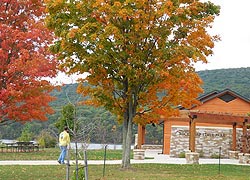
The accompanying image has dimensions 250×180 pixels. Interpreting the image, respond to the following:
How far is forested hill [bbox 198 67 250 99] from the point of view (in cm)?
5126

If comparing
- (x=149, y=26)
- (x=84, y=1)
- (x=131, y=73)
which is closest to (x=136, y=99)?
(x=131, y=73)

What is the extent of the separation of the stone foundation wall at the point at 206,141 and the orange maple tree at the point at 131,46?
42.5 ft

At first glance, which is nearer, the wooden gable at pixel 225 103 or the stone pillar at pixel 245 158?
the stone pillar at pixel 245 158

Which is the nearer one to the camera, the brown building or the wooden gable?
the brown building

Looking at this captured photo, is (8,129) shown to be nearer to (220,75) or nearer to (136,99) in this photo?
(220,75)

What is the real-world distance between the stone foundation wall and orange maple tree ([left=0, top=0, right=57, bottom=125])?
12561mm

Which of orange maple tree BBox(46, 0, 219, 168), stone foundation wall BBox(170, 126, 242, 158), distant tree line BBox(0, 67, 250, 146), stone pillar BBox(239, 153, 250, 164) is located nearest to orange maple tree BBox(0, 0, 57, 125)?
orange maple tree BBox(46, 0, 219, 168)

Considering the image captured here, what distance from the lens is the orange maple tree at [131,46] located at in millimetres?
16656

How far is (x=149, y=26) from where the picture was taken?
17.2 metres

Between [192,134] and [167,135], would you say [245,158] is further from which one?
[167,135]

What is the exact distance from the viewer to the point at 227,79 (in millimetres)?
55812

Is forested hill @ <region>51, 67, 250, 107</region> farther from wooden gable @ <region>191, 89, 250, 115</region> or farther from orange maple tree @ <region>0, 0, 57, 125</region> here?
orange maple tree @ <region>0, 0, 57, 125</region>

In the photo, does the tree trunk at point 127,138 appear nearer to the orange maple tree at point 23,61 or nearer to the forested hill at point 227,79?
the orange maple tree at point 23,61

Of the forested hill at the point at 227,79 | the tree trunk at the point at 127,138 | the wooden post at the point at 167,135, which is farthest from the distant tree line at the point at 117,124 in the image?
the tree trunk at the point at 127,138
